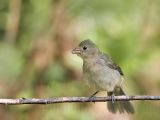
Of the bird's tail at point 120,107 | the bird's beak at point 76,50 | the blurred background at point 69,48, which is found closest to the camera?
the bird's beak at point 76,50

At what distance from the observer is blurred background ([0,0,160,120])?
23.1 ft

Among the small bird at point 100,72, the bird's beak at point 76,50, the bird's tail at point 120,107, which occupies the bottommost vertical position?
the bird's tail at point 120,107

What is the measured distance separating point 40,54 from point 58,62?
37 centimetres

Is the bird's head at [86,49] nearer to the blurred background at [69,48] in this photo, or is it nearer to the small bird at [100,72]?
the small bird at [100,72]

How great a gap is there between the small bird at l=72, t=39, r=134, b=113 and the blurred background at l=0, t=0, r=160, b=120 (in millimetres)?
469

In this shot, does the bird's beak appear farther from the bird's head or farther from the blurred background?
the blurred background

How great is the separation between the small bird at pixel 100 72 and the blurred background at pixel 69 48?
47cm

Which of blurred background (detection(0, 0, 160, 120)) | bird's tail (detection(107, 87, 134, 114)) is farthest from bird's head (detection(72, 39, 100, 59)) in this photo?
blurred background (detection(0, 0, 160, 120))

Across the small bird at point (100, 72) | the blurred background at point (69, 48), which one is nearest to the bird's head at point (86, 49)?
the small bird at point (100, 72)

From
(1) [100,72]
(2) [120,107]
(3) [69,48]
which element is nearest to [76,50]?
(1) [100,72]

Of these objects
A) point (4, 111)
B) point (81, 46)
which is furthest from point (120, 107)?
point (4, 111)

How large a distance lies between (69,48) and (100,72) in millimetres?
1125

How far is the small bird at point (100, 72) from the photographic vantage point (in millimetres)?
6121

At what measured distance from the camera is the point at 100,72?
A: 6234 millimetres
